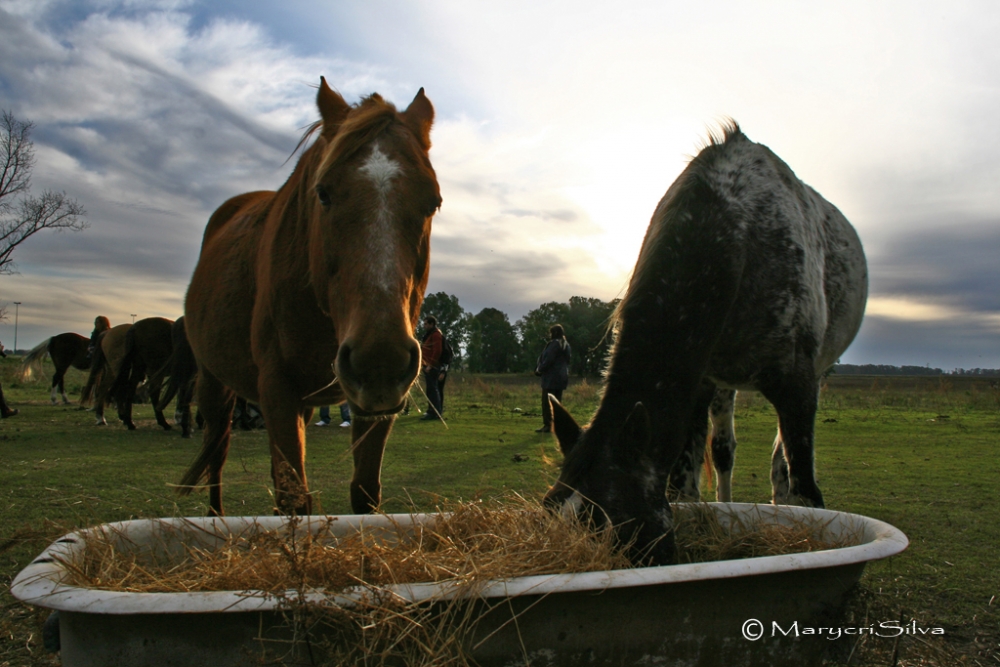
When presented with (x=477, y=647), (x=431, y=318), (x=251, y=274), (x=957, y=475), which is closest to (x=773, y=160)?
(x=251, y=274)

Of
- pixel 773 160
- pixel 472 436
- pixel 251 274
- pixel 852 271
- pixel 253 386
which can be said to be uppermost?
pixel 773 160

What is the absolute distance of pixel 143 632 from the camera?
4.61 ft

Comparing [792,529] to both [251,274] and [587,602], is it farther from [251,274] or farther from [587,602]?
[251,274]

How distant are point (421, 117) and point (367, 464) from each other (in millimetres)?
1588

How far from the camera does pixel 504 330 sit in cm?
6969

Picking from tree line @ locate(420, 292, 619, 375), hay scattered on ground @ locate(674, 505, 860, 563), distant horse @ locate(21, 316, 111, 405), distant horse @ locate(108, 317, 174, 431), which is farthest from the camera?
tree line @ locate(420, 292, 619, 375)

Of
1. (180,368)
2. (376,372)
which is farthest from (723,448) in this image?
(180,368)

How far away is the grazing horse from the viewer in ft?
7.25

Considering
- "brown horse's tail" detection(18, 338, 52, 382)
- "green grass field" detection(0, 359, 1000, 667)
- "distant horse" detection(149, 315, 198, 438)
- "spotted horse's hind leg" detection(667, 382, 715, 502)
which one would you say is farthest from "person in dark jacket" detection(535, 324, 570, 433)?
"brown horse's tail" detection(18, 338, 52, 382)

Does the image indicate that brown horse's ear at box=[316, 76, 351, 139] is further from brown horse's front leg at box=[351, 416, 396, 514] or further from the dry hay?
the dry hay

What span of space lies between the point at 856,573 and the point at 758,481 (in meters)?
4.26

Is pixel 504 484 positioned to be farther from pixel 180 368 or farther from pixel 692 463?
pixel 180 368

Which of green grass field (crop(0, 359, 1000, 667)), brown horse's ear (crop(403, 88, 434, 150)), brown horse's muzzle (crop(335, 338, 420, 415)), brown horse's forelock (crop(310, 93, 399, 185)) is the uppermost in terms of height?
brown horse's ear (crop(403, 88, 434, 150))

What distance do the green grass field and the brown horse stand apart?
32 centimetres
